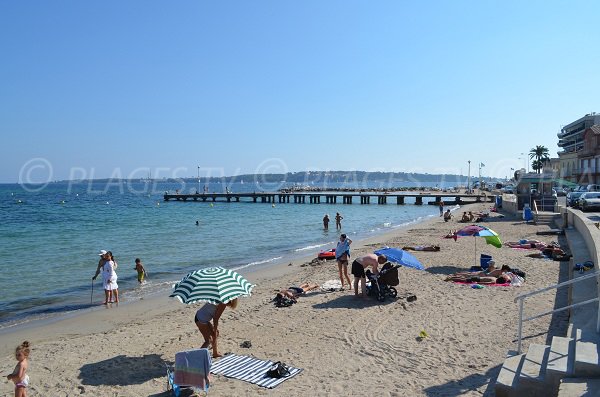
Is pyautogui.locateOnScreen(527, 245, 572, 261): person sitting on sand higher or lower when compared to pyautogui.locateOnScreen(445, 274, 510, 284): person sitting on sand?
higher

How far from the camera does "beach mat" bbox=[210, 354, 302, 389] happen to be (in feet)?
23.0

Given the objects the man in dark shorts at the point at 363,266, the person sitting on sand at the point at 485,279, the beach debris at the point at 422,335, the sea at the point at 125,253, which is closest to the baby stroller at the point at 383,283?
the man in dark shorts at the point at 363,266

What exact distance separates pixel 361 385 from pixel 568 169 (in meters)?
74.6

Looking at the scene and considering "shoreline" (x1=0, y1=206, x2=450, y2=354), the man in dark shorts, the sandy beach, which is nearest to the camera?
the sandy beach

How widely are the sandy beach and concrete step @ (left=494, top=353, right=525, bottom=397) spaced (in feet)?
1.40

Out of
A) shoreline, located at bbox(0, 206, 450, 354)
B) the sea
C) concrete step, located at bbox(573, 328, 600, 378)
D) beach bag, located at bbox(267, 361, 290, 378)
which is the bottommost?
the sea

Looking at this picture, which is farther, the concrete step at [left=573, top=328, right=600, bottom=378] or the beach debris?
the beach debris

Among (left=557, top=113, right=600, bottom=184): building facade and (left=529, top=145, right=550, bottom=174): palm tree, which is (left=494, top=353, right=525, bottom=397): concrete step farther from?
(left=529, top=145, right=550, bottom=174): palm tree

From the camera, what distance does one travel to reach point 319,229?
37031 millimetres

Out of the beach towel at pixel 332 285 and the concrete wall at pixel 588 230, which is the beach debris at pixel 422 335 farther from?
the concrete wall at pixel 588 230

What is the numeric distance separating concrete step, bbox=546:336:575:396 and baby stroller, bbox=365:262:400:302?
5.18 m

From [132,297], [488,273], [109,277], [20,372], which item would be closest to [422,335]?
[488,273]

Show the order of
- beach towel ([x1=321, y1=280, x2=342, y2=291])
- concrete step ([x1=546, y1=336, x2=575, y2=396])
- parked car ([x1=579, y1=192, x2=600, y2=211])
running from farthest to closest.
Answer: parked car ([x1=579, y1=192, x2=600, y2=211])
beach towel ([x1=321, y1=280, x2=342, y2=291])
concrete step ([x1=546, y1=336, x2=575, y2=396])

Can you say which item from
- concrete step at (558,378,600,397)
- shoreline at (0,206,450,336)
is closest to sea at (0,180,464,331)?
shoreline at (0,206,450,336)
